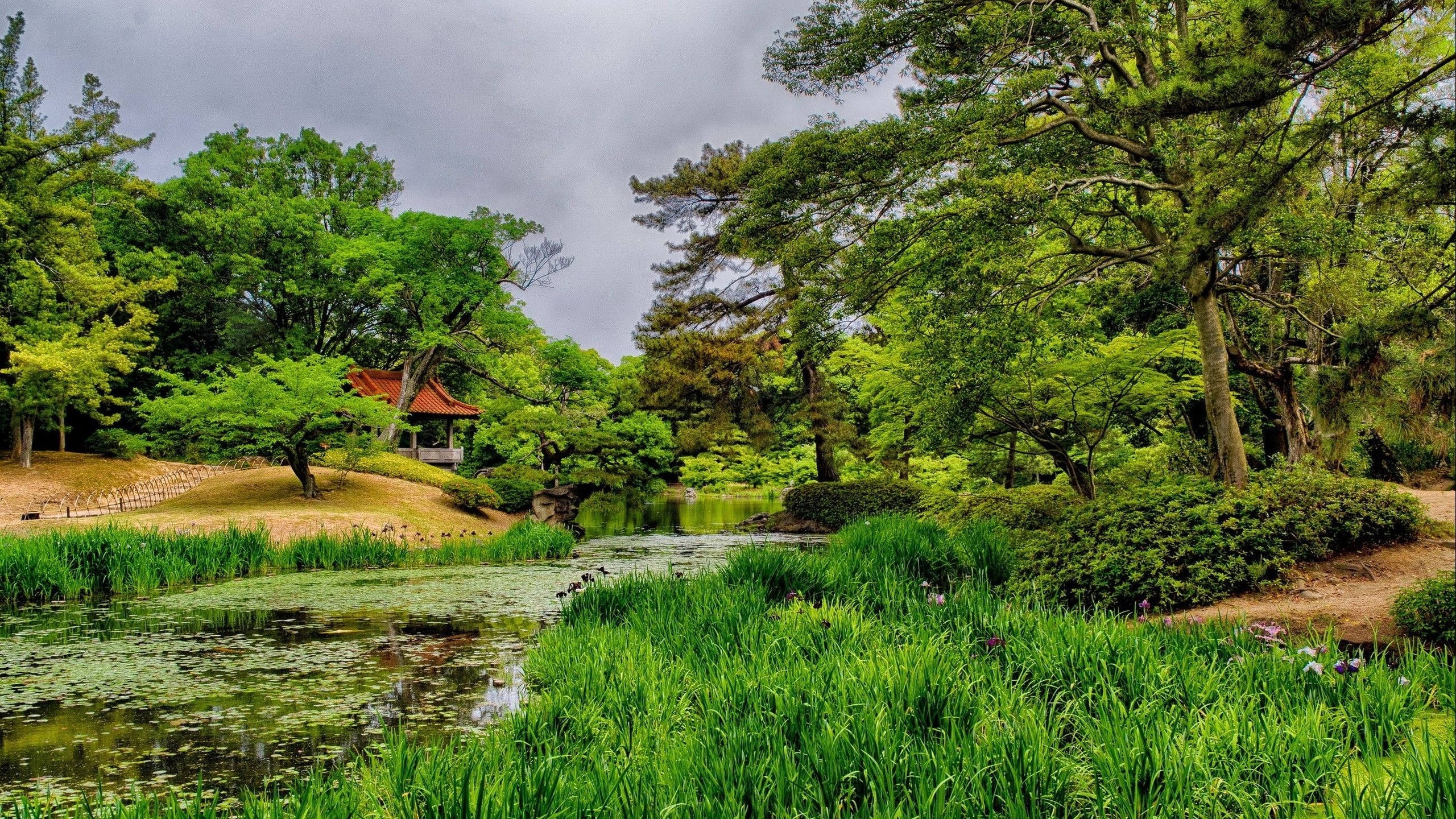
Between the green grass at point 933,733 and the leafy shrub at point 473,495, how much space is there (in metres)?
12.7

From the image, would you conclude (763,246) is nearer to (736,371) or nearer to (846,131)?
(846,131)

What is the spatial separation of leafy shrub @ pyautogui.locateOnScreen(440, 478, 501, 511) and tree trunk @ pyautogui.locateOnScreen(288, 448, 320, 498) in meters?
2.69

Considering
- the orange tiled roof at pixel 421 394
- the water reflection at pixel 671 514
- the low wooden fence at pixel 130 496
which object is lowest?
the water reflection at pixel 671 514

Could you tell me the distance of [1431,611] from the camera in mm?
4297

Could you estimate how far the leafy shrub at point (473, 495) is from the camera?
16562 mm

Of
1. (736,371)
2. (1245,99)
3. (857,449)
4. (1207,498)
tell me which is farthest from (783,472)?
(1245,99)

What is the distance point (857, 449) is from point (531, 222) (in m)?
14.3

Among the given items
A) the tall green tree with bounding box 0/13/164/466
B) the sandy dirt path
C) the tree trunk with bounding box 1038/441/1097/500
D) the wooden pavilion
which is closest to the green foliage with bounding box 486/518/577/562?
the tree trunk with bounding box 1038/441/1097/500

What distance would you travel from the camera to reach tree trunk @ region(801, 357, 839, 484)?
56.3 ft

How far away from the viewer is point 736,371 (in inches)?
675

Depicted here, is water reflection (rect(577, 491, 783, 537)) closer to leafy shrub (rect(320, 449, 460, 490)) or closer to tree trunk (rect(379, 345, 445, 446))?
leafy shrub (rect(320, 449, 460, 490))

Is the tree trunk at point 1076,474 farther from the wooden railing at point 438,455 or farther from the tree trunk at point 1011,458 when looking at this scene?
the wooden railing at point 438,455

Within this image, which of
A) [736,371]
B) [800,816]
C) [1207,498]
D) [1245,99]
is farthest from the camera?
[736,371]

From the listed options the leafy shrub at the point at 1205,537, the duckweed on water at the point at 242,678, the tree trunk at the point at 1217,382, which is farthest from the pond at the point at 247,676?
the tree trunk at the point at 1217,382
